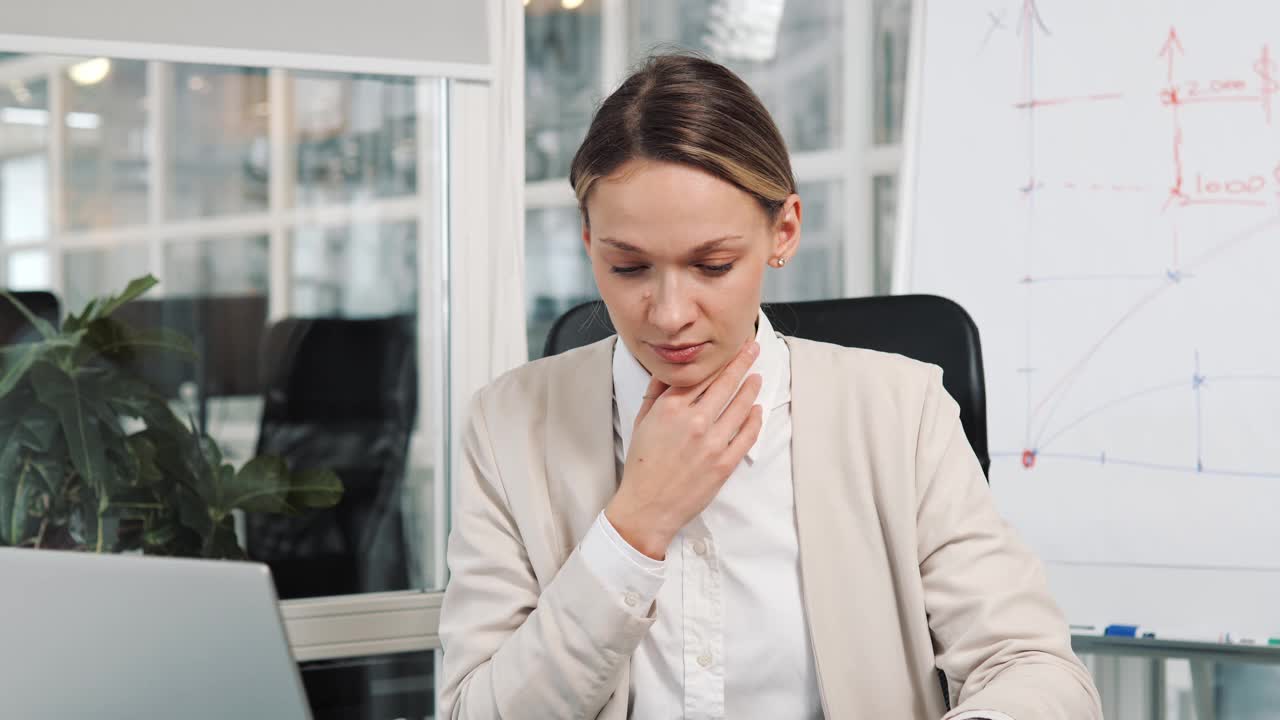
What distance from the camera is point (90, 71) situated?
6.07ft

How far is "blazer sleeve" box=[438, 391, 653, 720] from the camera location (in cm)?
97

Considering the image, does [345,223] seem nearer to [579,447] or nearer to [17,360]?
[17,360]

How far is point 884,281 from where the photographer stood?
2.28m

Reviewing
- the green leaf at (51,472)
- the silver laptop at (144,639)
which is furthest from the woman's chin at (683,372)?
the green leaf at (51,472)

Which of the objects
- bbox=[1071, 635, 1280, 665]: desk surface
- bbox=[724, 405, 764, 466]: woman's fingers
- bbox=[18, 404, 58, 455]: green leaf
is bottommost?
bbox=[1071, 635, 1280, 665]: desk surface

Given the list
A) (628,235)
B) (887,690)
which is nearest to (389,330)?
(628,235)

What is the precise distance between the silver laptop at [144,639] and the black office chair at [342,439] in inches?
56.3

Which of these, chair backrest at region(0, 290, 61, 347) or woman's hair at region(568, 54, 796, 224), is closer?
woman's hair at region(568, 54, 796, 224)

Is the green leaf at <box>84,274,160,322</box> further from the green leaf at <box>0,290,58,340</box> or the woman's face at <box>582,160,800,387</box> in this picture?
the woman's face at <box>582,160,800,387</box>

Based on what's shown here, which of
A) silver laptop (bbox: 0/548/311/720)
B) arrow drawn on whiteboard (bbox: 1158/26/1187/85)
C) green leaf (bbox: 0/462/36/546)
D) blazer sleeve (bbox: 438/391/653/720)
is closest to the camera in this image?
silver laptop (bbox: 0/548/311/720)

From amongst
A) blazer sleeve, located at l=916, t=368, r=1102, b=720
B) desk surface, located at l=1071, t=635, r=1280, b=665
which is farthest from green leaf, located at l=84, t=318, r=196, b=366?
desk surface, located at l=1071, t=635, r=1280, b=665

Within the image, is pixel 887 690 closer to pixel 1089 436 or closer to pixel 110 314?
pixel 1089 436

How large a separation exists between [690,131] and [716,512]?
39cm

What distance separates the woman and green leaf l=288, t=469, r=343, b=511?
36.4 inches
